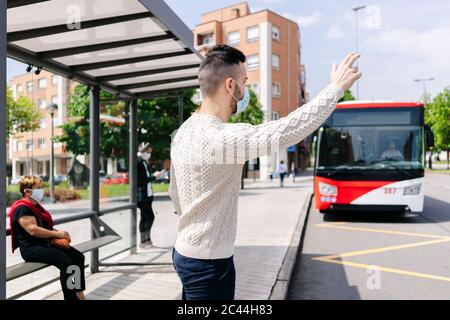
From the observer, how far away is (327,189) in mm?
9789

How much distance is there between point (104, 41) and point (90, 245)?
2.48 m

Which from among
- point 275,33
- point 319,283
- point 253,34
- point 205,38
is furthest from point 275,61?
point 319,283

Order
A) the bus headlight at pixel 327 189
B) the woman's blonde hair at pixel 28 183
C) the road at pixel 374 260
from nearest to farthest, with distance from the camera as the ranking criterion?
the woman's blonde hair at pixel 28 183 → the road at pixel 374 260 → the bus headlight at pixel 327 189

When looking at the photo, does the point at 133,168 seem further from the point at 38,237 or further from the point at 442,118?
the point at 442,118

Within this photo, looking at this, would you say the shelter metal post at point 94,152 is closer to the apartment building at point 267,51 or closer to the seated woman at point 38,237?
the seated woman at point 38,237

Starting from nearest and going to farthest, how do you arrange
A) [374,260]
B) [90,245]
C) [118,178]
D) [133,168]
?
1. [90,245]
2. [374,260]
3. [133,168]
4. [118,178]

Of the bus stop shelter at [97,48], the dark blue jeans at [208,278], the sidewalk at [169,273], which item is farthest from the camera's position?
the sidewalk at [169,273]

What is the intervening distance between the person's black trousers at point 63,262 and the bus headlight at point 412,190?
25.1 ft

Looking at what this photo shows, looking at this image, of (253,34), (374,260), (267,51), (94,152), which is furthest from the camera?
(253,34)

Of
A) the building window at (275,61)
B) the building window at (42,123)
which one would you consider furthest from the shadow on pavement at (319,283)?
the building window at (275,61)

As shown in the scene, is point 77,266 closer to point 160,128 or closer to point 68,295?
point 68,295

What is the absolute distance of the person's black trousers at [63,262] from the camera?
13.0 ft

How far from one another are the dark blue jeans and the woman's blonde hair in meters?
2.77

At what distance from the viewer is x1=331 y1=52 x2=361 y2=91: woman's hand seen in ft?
5.45
